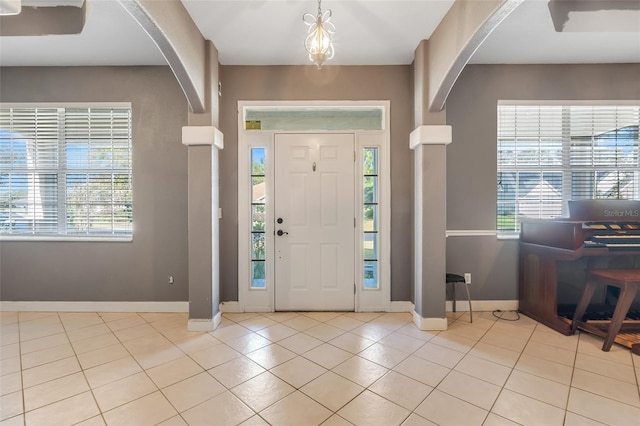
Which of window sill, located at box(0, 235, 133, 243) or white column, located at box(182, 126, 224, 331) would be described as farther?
window sill, located at box(0, 235, 133, 243)

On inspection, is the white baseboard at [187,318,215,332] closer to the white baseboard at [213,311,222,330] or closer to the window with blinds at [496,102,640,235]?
the white baseboard at [213,311,222,330]

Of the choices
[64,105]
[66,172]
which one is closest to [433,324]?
[66,172]

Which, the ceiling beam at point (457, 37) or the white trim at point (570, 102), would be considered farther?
the white trim at point (570, 102)

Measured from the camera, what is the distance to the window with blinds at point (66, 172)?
335 centimetres

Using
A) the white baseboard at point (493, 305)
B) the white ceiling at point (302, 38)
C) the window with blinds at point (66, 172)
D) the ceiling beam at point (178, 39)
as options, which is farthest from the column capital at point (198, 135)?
the white baseboard at point (493, 305)

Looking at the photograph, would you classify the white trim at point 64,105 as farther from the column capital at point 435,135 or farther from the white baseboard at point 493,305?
the white baseboard at point 493,305

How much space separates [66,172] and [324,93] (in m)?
3.28

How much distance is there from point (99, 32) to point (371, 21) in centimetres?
261

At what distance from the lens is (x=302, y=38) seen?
2.71m

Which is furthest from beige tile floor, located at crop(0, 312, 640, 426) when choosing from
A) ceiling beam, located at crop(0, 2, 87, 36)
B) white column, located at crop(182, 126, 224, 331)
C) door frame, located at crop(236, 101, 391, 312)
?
ceiling beam, located at crop(0, 2, 87, 36)

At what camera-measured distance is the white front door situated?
3.22m

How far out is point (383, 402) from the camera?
1.75m

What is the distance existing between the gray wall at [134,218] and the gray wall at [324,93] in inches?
21.3

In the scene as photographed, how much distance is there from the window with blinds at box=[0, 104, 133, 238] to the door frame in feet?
4.69
